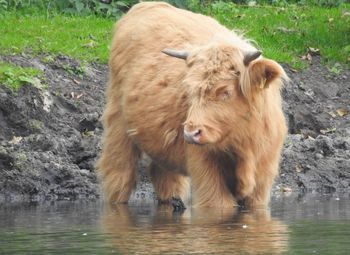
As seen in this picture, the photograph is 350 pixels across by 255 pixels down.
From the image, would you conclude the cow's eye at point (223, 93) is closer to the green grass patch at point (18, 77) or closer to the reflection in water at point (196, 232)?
the reflection in water at point (196, 232)

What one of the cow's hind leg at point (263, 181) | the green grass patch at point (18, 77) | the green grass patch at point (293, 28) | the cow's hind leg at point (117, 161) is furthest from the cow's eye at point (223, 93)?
the green grass patch at point (293, 28)

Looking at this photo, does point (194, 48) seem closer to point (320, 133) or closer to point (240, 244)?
point (240, 244)

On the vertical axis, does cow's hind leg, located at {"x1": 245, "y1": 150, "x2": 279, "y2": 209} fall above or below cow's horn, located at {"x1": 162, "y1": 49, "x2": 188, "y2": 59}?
below

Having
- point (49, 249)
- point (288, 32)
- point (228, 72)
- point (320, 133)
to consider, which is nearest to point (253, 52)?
point (228, 72)

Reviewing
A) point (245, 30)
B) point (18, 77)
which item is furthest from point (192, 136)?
point (245, 30)

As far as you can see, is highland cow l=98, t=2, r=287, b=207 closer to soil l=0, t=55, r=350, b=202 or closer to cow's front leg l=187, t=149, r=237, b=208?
cow's front leg l=187, t=149, r=237, b=208

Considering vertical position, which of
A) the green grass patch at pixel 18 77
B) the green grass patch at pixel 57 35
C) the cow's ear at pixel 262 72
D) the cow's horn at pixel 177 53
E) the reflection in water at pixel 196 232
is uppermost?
the green grass patch at pixel 57 35

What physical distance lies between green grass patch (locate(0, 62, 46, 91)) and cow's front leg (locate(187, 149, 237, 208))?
13.2ft

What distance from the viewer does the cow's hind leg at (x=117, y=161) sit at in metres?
12.0

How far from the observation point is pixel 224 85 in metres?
10.2

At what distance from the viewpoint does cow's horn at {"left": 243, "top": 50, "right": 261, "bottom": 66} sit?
406 inches

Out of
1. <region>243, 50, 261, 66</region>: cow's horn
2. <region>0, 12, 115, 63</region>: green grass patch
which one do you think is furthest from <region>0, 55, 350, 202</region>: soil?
<region>243, 50, 261, 66</region>: cow's horn

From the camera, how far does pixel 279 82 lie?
35.0 ft

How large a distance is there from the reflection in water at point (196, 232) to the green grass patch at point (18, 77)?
10.8ft
